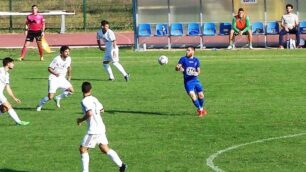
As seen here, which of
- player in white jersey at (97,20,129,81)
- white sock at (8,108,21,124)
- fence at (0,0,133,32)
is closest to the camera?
white sock at (8,108,21,124)

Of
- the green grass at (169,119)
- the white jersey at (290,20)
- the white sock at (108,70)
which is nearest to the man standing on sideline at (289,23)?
the white jersey at (290,20)

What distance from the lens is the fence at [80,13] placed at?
6203cm

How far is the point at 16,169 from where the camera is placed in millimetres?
17859

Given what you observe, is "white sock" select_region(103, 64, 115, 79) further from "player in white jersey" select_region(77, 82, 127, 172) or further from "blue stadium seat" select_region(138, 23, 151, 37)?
"player in white jersey" select_region(77, 82, 127, 172)

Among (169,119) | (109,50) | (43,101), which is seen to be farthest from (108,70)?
(169,119)

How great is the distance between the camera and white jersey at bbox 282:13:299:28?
41.5m

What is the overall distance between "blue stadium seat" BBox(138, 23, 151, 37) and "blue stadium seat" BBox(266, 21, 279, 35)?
219 inches

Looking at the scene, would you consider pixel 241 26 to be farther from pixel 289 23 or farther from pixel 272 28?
pixel 289 23

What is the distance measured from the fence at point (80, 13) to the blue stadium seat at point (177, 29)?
Result: 17285mm

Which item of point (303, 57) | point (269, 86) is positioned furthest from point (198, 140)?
point (303, 57)

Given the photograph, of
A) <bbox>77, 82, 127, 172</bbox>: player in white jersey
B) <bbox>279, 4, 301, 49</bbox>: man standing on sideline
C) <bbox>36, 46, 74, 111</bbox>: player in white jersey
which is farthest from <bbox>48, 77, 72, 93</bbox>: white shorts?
<bbox>279, 4, 301, 49</bbox>: man standing on sideline

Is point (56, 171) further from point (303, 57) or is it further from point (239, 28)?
point (239, 28)

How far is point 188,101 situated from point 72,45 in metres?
22.3

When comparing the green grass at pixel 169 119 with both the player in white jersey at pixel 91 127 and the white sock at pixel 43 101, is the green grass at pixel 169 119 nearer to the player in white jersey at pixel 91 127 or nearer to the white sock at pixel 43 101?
the white sock at pixel 43 101
